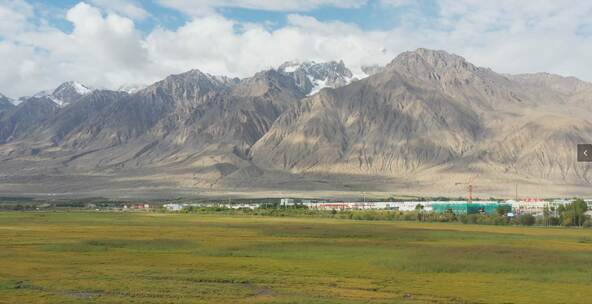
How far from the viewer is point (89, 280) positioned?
46.6 m

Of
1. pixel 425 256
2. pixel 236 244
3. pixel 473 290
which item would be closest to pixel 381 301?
pixel 473 290

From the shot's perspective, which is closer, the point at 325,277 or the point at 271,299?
the point at 271,299

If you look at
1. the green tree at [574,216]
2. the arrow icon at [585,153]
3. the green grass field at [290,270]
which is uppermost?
the arrow icon at [585,153]

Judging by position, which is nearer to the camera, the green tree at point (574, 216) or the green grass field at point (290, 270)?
the green grass field at point (290, 270)

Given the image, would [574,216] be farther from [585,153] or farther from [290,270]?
[290,270]

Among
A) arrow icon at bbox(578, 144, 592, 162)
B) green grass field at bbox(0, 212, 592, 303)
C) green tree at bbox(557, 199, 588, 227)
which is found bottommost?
green grass field at bbox(0, 212, 592, 303)

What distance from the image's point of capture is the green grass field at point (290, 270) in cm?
4175

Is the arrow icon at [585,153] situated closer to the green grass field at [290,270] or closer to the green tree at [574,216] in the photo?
the green grass field at [290,270]

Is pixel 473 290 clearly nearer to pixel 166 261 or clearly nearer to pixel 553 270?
pixel 553 270

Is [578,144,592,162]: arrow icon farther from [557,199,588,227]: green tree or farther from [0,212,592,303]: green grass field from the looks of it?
[557,199,588,227]: green tree

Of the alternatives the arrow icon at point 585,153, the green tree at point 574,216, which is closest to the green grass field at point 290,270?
the arrow icon at point 585,153

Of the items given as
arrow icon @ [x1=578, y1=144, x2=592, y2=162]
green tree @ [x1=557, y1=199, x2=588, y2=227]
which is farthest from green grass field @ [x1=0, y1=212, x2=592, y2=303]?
green tree @ [x1=557, y1=199, x2=588, y2=227]

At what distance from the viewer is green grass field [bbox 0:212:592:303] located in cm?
4175

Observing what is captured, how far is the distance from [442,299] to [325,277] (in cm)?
1035
